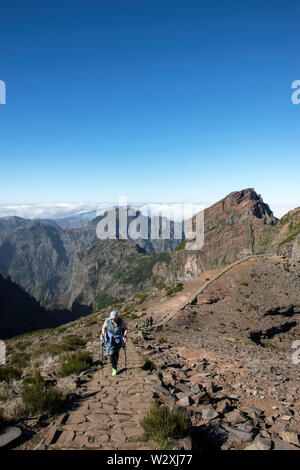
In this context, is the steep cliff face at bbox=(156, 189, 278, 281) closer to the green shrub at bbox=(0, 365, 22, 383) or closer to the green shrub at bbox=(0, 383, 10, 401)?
the green shrub at bbox=(0, 365, 22, 383)

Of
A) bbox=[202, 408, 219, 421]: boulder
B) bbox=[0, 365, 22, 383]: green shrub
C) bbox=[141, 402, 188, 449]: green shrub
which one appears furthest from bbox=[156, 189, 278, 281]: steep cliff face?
bbox=[141, 402, 188, 449]: green shrub

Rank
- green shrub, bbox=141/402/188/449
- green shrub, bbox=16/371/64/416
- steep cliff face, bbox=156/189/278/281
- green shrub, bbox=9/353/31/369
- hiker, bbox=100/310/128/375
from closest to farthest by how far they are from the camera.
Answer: green shrub, bbox=141/402/188/449 → green shrub, bbox=16/371/64/416 → hiker, bbox=100/310/128/375 → green shrub, bbox=9/353/31/369 → steep cliff face, bbox=156/189/278/281

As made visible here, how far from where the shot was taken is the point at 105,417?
25.0ft

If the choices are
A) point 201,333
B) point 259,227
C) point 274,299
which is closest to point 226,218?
point 259,227

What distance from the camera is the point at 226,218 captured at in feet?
652

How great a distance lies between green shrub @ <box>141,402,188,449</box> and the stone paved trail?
0.85ft

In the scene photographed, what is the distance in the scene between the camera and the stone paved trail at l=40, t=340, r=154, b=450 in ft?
20.4

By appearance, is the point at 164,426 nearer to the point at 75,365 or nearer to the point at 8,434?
the point at 8,434

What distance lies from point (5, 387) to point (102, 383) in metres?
3.58

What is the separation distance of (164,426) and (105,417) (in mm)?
2169

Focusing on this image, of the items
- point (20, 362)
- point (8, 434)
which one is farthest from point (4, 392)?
point (20, 362)

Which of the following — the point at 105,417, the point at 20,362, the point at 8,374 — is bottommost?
the point at 20,362
